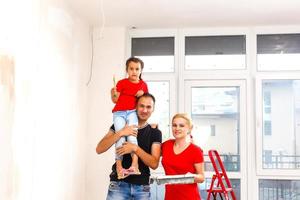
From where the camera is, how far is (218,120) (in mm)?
4609

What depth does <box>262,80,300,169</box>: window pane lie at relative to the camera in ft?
14.5

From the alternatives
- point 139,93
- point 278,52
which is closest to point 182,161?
point 139,93

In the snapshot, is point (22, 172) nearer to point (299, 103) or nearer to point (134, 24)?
point (134, 24)

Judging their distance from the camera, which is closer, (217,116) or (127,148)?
(127,148)

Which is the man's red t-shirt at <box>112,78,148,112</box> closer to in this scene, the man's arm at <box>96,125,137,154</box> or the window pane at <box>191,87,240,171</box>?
the man's arm at <box>96,125,137,154</box>

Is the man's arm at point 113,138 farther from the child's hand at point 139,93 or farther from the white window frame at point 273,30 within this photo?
the white window frame at point 273,30

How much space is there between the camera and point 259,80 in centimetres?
450

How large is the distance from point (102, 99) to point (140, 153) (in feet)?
7.58

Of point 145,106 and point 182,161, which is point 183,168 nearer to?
point 182,161

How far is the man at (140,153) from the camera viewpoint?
243 cm

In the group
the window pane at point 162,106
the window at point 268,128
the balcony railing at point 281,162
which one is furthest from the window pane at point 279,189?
the window pane at point 162,106

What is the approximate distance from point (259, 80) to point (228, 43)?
659mm

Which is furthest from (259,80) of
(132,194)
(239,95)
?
(132,194)

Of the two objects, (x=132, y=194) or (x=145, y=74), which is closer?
(x=132, y=194)
